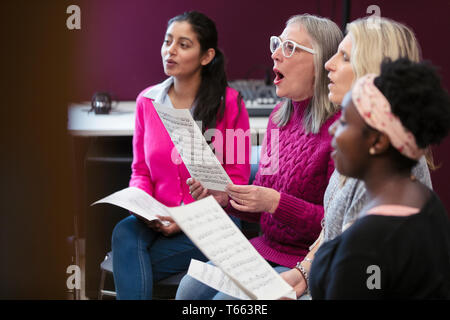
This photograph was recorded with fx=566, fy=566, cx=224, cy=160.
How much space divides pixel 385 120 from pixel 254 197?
690 millimetres

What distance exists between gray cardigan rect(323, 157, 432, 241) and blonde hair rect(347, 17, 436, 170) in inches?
2.7

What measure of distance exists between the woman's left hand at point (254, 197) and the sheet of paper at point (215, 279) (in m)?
0.21

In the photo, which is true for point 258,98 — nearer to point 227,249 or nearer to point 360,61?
point 360,61

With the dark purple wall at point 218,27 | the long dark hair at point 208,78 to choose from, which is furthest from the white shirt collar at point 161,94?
the dark purple wall at point 218,27

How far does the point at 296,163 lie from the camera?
5.59 feet

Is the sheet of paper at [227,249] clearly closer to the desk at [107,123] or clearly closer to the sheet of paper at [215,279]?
the sheet of paper at [215,279]

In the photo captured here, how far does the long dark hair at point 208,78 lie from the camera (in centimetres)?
210

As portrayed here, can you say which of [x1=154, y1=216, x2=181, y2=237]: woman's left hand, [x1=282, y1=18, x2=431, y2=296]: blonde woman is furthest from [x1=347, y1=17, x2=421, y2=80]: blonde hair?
[x1=154, y1=216, x2=181, y2=237]: woman's left hand

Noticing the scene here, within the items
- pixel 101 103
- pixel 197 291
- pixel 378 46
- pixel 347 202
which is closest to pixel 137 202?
pixel 197 291

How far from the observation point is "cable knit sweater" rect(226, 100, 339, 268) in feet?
5.32

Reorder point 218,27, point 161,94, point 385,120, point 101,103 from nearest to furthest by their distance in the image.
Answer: point 385,120, point 161,94, point 101,103, point 218,27

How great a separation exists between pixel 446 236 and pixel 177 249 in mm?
1061

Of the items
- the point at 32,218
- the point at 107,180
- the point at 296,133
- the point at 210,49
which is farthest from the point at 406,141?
the point at 107,180
